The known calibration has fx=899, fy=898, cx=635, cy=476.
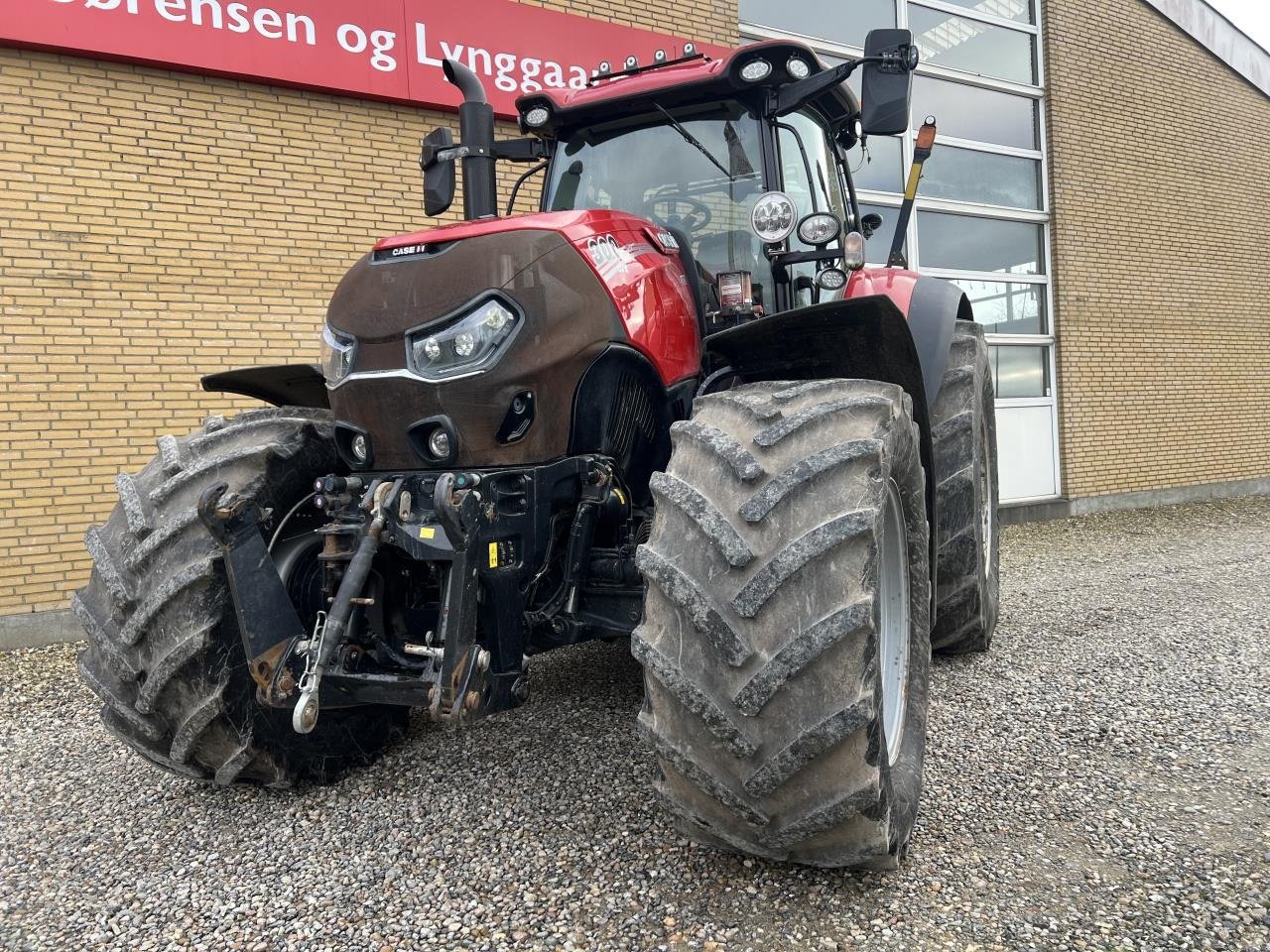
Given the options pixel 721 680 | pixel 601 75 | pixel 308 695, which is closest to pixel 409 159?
pixel 601 75

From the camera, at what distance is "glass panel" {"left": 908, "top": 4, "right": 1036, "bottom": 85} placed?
10.5 m

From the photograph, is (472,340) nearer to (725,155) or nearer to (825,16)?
(725,155)

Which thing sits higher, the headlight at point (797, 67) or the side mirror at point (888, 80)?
the headlight at point (797, 67)

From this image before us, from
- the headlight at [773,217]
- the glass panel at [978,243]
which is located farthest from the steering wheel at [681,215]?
the glass panel at [978,243]

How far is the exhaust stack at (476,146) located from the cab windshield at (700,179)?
47 cm

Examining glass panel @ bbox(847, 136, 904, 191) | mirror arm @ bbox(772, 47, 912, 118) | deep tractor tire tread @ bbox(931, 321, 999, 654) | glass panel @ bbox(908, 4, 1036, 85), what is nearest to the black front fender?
mirror arm @ bbox(772, 47, 912, 118)

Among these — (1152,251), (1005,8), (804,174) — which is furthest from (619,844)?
(1152,251)

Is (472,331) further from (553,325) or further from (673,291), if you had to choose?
(673,291)

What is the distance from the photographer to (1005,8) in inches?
431

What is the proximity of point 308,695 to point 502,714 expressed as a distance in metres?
1.48

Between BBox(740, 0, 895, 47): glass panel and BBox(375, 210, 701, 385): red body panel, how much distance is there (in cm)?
742

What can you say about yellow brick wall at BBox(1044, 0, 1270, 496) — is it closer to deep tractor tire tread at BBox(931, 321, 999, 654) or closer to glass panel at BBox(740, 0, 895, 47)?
glass panel at BBox(740, 0, 895, 47)

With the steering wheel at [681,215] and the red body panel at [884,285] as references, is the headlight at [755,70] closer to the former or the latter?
the steering wheel at [681,215]

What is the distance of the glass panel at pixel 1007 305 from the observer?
1077 centimetres
